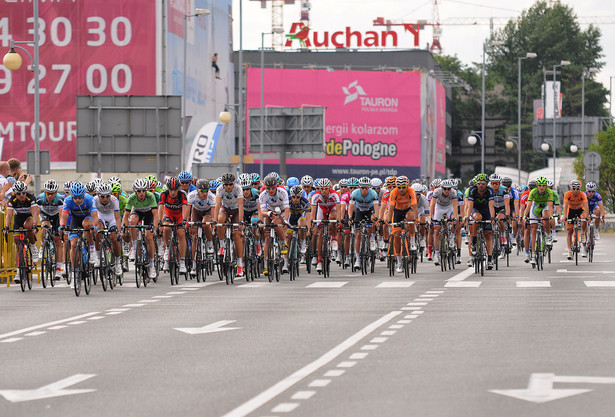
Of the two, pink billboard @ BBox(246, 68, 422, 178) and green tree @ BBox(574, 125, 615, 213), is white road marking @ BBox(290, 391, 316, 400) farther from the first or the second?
pink billboard @ BBox(246, 68, 422, 178)

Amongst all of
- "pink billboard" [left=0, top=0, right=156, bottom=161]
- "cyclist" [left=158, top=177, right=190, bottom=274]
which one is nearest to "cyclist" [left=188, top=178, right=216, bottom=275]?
"cyclist" [left=158, top=177, right=190, bottom=274]

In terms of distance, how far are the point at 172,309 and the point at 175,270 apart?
20.8 ft

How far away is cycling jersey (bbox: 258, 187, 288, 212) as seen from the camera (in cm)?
2628

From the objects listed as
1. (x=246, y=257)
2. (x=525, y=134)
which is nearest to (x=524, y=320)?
(x=246, y=257)

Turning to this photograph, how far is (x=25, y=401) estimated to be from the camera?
32.8ft

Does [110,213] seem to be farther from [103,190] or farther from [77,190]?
[77,190]

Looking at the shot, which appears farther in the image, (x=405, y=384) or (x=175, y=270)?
(x=175, y=270)

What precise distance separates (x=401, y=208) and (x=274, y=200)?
271cm

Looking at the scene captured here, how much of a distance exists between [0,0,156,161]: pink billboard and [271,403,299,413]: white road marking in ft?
207

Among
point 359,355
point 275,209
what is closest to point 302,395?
point 359,355

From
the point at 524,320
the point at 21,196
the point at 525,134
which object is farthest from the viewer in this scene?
the point at 525,134

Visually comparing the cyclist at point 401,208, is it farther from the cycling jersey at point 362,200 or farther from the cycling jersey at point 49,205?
the cycling jersey at point 49,205

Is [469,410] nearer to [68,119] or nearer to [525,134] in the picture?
[68,119]

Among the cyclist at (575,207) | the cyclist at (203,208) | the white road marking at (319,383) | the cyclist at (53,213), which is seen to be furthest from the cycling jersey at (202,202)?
the white road marking at (319,383)
